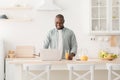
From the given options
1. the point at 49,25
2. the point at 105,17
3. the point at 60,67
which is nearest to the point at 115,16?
the point at 105,17

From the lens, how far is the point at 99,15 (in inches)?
251

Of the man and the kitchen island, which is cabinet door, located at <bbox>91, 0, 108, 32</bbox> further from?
the kitchen island

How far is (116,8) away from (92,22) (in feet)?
1.77

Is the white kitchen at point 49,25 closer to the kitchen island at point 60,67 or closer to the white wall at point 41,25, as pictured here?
the white wall at point 41,25

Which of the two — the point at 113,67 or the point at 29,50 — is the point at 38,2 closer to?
the point at 29,50

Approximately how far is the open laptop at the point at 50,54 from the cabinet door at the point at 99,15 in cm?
191

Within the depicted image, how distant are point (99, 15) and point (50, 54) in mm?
2132

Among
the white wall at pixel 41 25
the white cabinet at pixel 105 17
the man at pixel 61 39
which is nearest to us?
the man at pixel 61 39

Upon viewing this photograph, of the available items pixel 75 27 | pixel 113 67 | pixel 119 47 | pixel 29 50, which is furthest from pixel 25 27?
pixel 113 67

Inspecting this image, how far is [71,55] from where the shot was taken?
4.76 metres

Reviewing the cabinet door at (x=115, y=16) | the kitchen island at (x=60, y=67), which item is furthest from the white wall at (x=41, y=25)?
the kitchen island at (x=60, y=67)

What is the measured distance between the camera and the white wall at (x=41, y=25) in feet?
21.1

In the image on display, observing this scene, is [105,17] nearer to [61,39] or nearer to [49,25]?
[49,25]

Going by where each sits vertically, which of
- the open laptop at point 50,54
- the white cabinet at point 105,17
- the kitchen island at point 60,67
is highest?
the white cabinet at point 105,17
